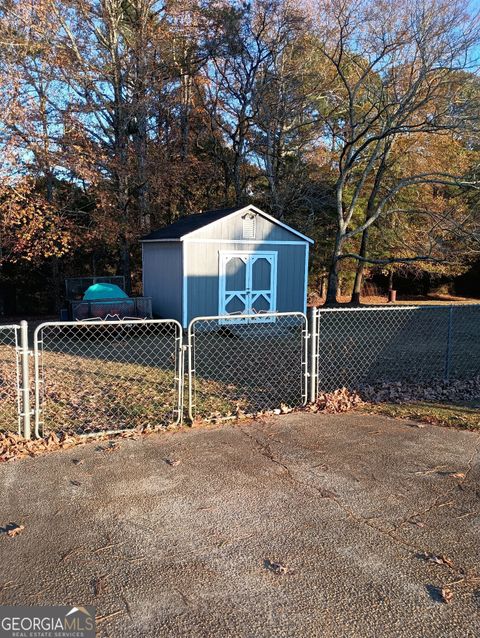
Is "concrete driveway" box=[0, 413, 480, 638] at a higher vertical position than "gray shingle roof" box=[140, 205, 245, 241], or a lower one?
lower

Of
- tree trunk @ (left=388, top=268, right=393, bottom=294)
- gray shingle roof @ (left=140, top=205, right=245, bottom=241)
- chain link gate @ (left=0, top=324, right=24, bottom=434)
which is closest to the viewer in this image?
chain link gate @ (left=0, top=324, right=24, bottom=434)

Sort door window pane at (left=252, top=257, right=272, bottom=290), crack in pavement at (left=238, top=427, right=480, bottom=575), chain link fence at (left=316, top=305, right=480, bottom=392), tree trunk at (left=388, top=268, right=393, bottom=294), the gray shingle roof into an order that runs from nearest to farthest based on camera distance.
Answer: crack in pavement at (left=238, top=427, right=480, bottom=575)
chain link fence at (left=316, top=305, right=480, bottom=392)
the gray shingle roof
door window pane at (left=252, top=257, right=272, bottom=290)
tree trunk at (left=388, top=268, right=393, bottom=294)

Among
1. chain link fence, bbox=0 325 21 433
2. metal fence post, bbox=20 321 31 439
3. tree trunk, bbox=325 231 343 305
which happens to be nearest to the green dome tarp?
chain link fence, bbox=0 325 21 433

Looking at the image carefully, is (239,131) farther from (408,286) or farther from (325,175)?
(408,286)

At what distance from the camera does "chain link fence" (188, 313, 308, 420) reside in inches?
247

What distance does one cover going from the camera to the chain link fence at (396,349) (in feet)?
25.7

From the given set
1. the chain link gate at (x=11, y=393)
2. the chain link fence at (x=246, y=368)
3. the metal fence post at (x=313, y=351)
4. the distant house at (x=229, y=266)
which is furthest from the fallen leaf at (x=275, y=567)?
the distant house at (x=229, y=266)

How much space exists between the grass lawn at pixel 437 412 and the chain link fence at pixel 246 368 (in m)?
1.00

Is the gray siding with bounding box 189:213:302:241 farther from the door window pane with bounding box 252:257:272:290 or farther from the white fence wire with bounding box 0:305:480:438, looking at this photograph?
the white fence wire with bounding box 0:305:480:438

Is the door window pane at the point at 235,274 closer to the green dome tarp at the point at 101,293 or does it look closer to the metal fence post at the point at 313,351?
the green dome tarp at the point at 101,293

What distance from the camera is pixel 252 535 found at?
3.28 meters

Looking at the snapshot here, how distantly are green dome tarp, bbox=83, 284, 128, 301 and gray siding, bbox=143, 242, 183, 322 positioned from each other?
1.39 metres

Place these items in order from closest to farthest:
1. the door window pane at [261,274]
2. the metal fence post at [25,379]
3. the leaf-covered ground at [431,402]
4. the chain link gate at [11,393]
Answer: the metal fence post at [25,379], the chain link gate at [11,393], the leaf-covered ground at [431,402], the door window pane at [261,274]

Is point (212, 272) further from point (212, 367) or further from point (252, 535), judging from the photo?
point (252, 535)
